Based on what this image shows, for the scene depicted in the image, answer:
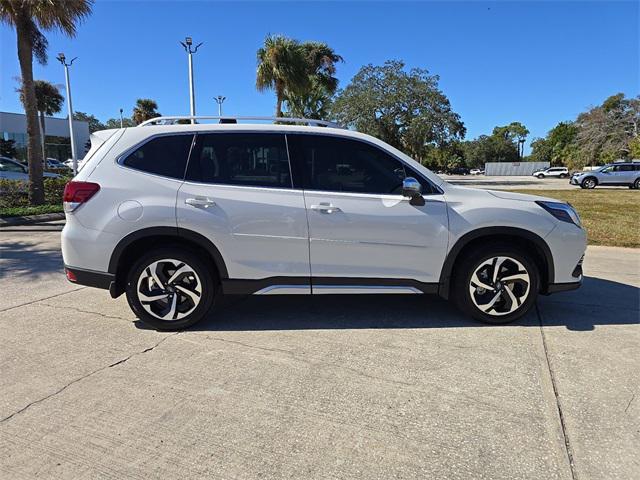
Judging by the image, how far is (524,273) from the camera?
4008 millimetres

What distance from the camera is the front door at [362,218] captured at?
385cm

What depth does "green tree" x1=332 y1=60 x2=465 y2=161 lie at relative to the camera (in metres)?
31.2

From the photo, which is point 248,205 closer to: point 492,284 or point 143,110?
point 492,284

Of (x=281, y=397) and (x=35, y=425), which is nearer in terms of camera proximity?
(x=35, y=425)

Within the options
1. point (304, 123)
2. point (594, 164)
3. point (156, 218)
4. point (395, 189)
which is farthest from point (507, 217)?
point (594, 164)

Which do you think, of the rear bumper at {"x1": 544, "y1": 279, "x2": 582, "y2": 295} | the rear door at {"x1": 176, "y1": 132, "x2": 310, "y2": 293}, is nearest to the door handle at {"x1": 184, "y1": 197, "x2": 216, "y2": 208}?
the rear door at {"x1": 176, "y1": 132, "x2": 310, "y2": 293}

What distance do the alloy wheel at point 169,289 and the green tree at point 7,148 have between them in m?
44.9

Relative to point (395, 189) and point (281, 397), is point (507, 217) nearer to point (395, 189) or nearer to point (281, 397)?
point (395, 189)

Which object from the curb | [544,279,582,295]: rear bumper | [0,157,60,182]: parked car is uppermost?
[0,157,60,182]: parked car

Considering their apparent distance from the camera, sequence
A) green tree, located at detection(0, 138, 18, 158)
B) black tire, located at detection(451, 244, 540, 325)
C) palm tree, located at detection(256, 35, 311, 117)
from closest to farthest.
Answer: black tire, located at detection(451, 244, 540, 325) < palm tree, located at detection(256, 35, 311, 117) < green tree, located at detection(0, 138, 18, 158)

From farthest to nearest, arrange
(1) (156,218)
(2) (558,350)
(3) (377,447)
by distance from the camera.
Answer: (1) (156,218) → (2) (558,350) → (3) (377,447)

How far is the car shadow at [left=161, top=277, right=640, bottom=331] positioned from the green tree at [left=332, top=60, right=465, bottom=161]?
27.5 metres

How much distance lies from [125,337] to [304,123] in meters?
2.62

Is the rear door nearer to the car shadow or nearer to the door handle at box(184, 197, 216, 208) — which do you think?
the door handle at box(184, 197, 216, 208)
